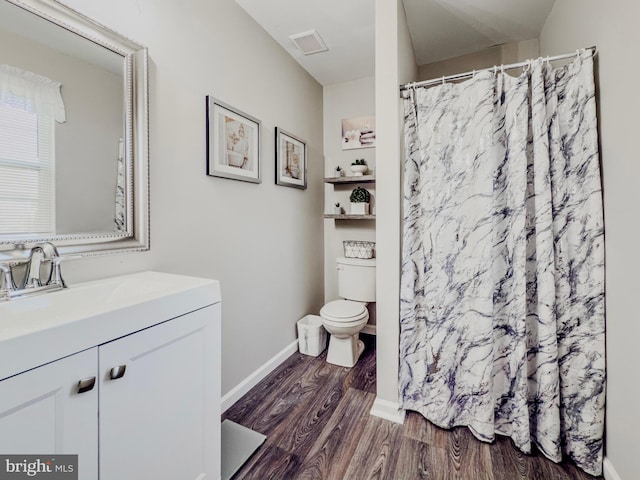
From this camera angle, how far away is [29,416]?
0.70 meters

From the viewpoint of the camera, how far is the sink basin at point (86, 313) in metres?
0.69

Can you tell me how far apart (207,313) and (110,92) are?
102cm

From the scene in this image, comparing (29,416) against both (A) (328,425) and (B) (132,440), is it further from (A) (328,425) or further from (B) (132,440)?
(A) (328,425)

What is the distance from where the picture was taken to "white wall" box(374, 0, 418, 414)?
1.72 meters

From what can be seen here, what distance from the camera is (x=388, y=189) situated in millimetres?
1753

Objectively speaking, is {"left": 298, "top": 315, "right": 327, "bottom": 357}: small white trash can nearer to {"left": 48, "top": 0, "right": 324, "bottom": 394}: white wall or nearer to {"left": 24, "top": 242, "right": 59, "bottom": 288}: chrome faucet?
{"left": 48, "top": 0, "right": 324, "bottom": 394}: white wall

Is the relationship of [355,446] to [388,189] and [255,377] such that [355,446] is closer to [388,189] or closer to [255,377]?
[255,377]

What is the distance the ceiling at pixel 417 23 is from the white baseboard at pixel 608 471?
8.37ft

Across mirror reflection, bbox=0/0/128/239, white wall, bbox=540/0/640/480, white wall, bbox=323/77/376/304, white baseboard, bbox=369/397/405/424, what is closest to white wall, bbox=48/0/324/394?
mirror reflection, bbox=0/0/128/239

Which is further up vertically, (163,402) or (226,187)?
(226,187)

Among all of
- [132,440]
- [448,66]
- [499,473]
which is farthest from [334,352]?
[448,66]

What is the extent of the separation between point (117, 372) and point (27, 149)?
858 mm

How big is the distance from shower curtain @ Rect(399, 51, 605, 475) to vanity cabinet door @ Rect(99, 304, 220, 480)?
1.10m

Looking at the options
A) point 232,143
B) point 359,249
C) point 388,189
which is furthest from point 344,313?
point 232,143
